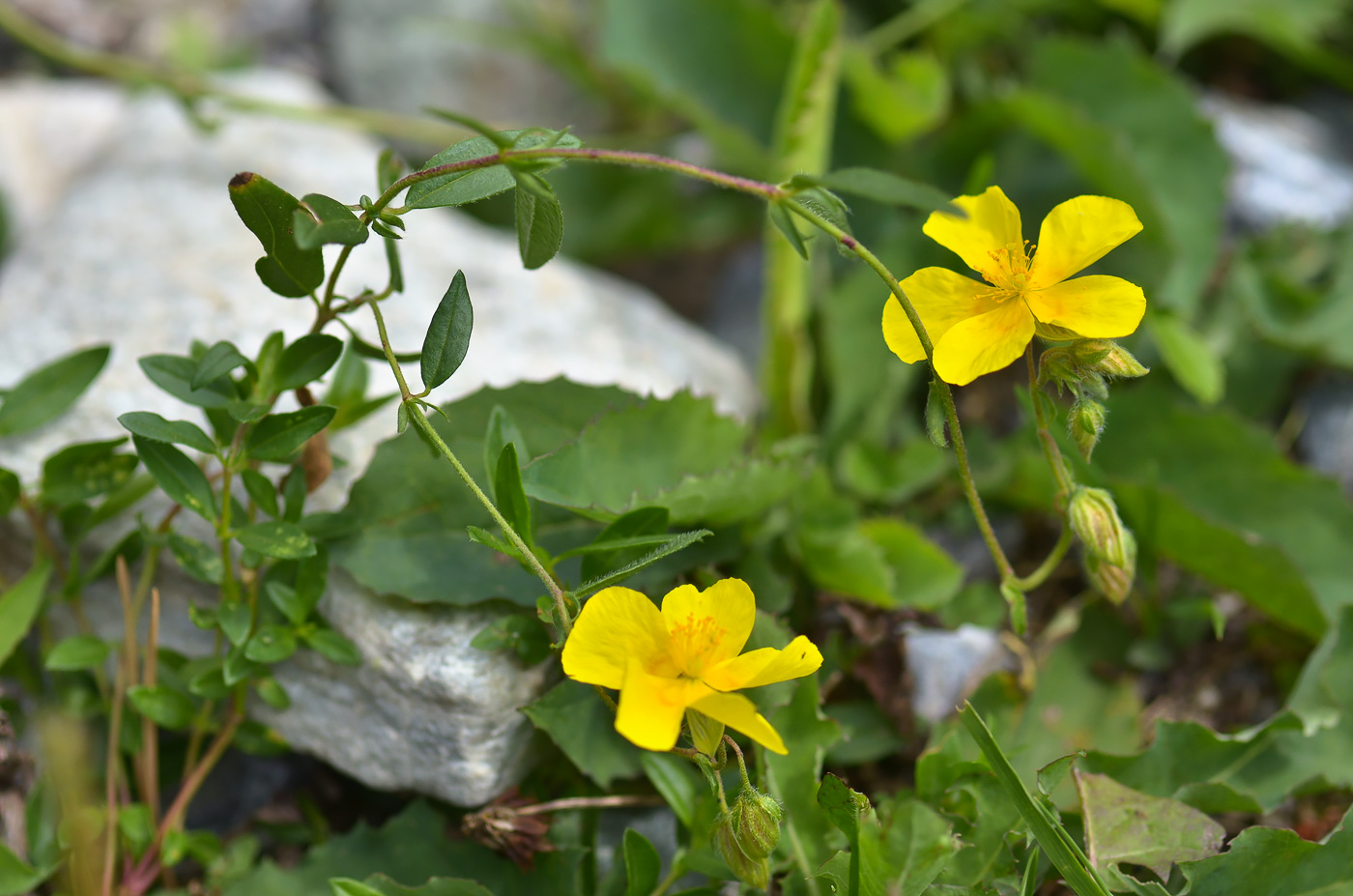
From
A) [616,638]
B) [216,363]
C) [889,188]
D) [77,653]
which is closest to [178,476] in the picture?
[216,363]

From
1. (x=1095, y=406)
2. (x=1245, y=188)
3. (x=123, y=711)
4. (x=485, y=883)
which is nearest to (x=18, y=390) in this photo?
(x=123, y=711)

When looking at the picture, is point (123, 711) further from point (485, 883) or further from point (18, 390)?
point (485, 883)

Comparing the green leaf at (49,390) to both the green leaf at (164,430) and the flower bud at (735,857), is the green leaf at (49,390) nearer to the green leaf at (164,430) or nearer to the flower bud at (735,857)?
the green leaf at (164,430)

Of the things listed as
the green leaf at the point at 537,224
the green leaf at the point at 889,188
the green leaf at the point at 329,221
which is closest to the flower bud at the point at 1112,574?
the green leaf at the point at 889,188

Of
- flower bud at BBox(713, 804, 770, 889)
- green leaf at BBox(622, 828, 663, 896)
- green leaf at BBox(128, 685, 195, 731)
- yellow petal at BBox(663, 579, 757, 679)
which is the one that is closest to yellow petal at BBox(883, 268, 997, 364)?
yellow petal at BBox(663, 579, 757, 679)

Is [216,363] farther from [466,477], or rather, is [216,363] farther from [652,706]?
[652,706]
